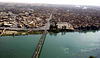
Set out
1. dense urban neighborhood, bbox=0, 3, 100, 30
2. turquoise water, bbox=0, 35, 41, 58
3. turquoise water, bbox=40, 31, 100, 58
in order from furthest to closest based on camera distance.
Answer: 1. dense urban neighborhood, bbox=0, 3, 100, 30
2. turquoise water, bbox=40, 31, 100, 58
3. turquoise water, bbox=0, 35, 41, 58

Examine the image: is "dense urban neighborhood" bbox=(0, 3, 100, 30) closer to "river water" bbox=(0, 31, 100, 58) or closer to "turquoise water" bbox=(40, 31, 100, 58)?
"river water" bbox=(0, 31, 100, 58)

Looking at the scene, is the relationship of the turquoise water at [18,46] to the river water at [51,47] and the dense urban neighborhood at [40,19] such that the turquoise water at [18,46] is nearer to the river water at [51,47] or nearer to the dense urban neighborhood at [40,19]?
the river water at [51,47]

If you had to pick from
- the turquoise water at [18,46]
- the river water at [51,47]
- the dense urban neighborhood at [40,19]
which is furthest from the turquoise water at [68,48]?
the dense urban neighborhood at [40,19]

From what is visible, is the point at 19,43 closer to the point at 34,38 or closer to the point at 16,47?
the point at 16,47

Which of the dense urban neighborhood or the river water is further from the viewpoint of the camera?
the dense urban neighborhood

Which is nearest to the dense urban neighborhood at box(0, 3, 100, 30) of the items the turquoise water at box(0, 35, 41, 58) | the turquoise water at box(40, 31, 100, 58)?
the turquoise water at box(0, 35, 41, 58)

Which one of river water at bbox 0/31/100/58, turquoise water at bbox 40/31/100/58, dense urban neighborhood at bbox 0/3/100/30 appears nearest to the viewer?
river water at bbox 0/31/100/58

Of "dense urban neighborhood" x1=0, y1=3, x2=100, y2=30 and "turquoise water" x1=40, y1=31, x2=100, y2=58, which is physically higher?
"dense urban neighborhood" x1=0, y1=3, x2=100, y2=30

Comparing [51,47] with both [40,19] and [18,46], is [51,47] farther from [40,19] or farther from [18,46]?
[40,19]
